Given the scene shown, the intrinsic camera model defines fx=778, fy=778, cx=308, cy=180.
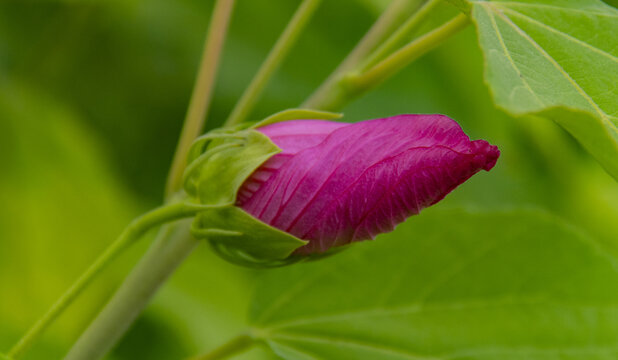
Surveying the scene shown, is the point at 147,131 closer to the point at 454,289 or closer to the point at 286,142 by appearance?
the point at 454,289

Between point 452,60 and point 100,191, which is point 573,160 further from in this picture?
point 100,191

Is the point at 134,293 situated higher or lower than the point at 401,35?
lower

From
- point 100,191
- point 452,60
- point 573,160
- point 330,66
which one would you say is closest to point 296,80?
point 330,66

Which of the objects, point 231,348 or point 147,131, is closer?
point 231,348

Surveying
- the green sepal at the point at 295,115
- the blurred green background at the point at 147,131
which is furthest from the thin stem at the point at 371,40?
the blurred green background at the point at 147,131

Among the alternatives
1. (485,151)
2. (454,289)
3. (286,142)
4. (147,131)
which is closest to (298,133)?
(286,142)

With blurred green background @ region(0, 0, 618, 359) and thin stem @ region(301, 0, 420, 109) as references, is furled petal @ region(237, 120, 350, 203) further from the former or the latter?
blurred green background @ region(0, 0, 618, 359)

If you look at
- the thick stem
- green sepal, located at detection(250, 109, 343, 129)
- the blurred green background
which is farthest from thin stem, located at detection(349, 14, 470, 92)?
the blurred green background
